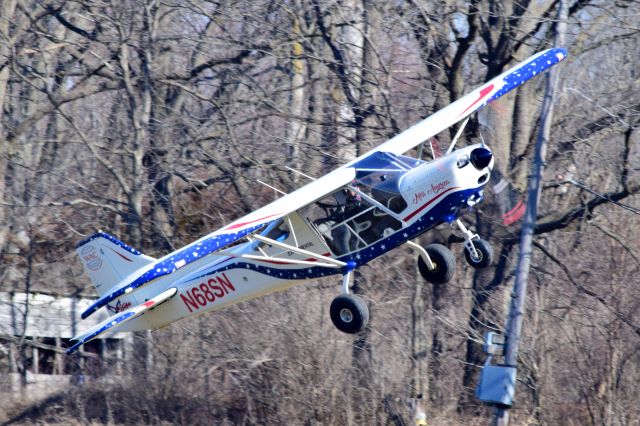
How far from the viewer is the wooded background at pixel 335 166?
14.3m

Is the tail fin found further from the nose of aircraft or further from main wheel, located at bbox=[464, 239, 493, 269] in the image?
the nose of aircraft

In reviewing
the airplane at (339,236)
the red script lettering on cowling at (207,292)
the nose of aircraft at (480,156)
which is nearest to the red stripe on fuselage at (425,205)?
the airplane at (339,236)

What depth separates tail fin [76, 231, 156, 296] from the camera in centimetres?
1295

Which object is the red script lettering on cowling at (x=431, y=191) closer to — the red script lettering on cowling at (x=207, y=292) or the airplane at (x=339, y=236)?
the airplane at (x=339, y=236)

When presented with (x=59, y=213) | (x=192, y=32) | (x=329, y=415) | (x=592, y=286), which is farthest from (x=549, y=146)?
(x=59, y=213)

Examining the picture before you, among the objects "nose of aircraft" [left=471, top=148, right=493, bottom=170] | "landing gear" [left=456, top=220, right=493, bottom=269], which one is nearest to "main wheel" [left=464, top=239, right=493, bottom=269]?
"landing gear" [left=456, top=220, right=493, bottom=269]

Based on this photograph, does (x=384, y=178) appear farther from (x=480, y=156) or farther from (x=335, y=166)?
(x=335, y=166)

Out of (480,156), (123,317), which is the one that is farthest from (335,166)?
(480,156)

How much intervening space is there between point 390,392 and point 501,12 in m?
5.61

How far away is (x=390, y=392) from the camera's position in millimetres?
14648

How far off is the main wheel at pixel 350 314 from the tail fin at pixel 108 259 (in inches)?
116

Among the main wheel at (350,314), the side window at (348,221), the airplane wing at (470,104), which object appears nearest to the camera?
the side window at (348,221)

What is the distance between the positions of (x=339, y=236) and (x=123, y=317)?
2.68m

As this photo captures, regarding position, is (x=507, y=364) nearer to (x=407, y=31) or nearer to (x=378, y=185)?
(x=378, y=185)
